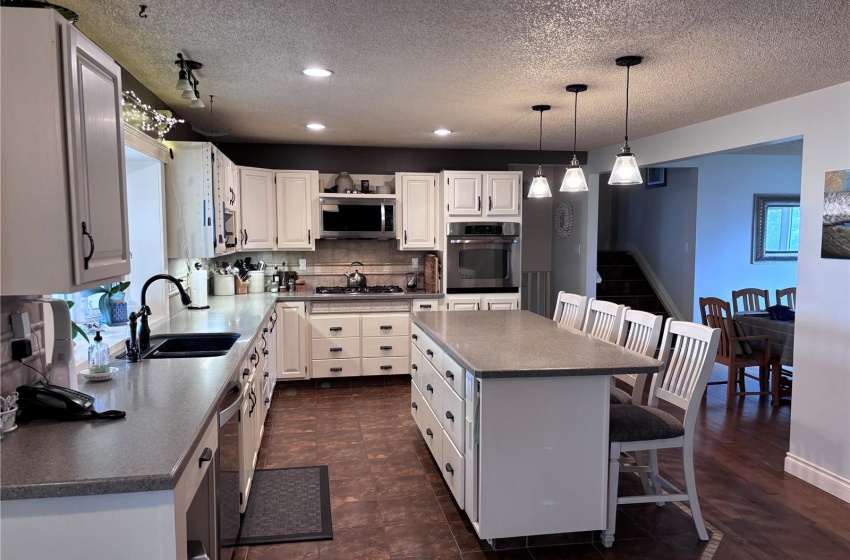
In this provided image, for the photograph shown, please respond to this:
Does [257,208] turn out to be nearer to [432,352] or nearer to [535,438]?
[432,352]

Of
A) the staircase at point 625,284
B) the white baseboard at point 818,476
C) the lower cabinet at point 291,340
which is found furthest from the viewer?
the staircase at point 625,284

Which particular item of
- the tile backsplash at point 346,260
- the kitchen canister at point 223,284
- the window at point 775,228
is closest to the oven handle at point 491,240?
the tile backsplash at point 346,260

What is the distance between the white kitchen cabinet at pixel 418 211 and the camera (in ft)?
18.7

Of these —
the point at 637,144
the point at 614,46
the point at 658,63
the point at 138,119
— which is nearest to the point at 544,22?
the point at 614,46

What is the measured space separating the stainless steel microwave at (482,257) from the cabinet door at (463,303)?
82 millimetres

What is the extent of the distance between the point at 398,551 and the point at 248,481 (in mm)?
909

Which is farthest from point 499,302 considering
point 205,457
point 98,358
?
point 205,457

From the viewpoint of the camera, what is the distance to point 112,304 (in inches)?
120

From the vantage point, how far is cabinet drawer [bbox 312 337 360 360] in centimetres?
539

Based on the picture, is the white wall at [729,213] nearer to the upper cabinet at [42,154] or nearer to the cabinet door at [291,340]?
the cabinet door at [291,340]

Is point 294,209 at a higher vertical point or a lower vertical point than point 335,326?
higher

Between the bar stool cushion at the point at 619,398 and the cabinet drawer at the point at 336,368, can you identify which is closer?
the bar stool cushion at the point at 619,398

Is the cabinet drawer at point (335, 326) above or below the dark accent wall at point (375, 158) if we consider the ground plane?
below

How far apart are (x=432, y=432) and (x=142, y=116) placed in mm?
2358
